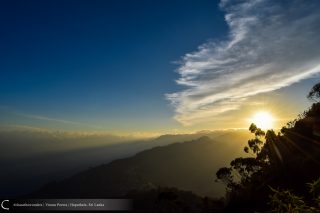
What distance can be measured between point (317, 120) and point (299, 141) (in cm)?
616

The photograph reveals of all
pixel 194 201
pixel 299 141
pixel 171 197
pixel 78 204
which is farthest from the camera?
pixel 194 201

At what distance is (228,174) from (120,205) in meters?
68.1

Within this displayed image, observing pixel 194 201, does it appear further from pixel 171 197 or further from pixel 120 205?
pixel 120 205

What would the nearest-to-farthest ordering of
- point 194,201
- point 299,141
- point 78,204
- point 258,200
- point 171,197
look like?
point 78,204 < point 258,200 < point 299,141 < point 171,197 < point 194,201

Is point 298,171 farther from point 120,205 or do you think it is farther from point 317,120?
point 120,205

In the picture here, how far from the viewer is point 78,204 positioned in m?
32.2

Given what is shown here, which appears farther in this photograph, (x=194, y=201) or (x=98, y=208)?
(x=194, y=201)

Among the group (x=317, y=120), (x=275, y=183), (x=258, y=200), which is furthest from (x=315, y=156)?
(x=317, y=120)

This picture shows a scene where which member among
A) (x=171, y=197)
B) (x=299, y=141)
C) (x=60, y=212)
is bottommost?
(x=171, y=197)

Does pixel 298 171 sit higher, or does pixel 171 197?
pixel 298 171

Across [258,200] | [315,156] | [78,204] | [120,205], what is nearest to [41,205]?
[78,204]

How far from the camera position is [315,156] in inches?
2063

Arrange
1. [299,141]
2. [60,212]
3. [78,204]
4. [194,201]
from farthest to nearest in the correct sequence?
[194,201] → [299,141] → [60,212] → [78,204]

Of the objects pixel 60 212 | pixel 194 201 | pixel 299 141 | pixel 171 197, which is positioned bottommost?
pixel 194 201
